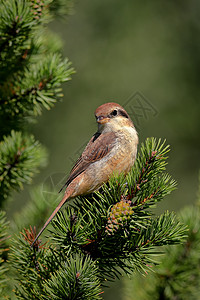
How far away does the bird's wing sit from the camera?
10.6 feet

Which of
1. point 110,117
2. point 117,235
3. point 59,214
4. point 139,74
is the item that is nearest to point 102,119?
point 110,117

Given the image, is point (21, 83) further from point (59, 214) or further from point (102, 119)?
point (59, 214)

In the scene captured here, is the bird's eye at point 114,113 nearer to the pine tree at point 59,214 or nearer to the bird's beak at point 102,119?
the bird's beak at point 102,119

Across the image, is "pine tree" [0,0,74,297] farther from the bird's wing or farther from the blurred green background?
the blurred green background

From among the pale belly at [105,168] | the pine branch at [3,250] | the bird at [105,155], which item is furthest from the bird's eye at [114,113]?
the pine branch at [3,250]

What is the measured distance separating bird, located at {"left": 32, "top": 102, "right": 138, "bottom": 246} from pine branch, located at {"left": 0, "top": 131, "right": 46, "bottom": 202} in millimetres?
369

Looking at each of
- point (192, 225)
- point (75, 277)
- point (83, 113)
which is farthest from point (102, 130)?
point (83, 113)

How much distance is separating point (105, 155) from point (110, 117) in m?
0.43

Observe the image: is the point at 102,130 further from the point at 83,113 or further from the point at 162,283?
the point at 83,113

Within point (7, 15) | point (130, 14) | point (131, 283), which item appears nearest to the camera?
point (7, 15)

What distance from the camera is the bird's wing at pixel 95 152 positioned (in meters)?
3.24

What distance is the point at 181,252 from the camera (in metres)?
2.67

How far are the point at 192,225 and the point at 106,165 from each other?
34.7 inches

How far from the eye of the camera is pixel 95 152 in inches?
130
